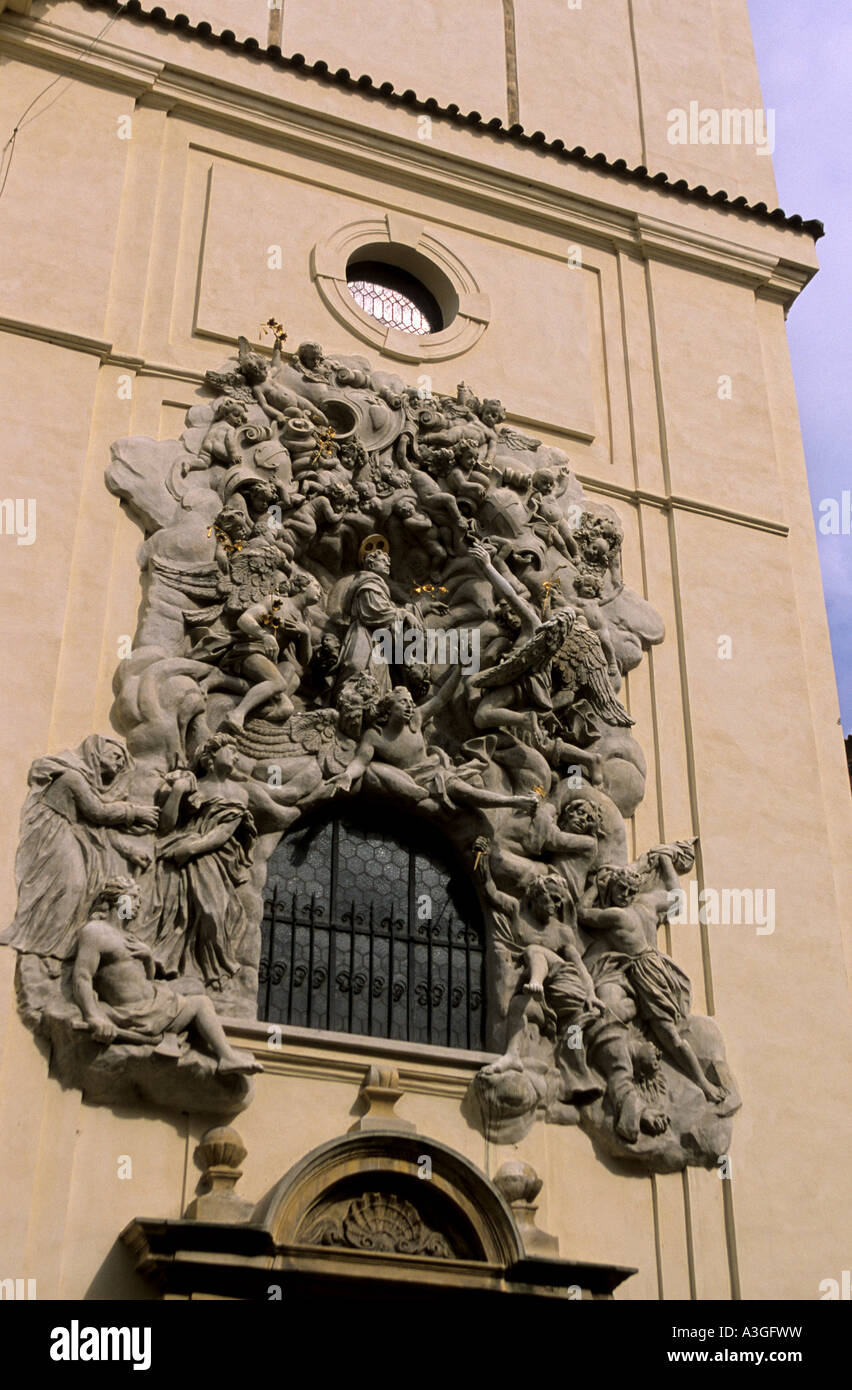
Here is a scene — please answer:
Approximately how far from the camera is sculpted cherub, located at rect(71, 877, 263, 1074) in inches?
326

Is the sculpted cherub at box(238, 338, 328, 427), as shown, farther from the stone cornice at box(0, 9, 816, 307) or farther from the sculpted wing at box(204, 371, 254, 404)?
the stone cornice at box(0, 9, 816, 307)

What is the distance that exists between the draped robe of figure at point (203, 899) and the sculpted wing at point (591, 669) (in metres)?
2.50

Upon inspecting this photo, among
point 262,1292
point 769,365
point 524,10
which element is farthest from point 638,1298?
point 524,10

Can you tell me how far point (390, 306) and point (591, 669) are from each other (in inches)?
139

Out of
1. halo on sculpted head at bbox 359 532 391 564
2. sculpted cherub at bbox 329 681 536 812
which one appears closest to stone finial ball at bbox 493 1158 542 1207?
sculpted cherub at bbox 329 681 536 812

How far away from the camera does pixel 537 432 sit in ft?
39.7

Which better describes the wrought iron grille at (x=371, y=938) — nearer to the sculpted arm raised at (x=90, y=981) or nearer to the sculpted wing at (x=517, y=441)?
the sculpted arm raised at (x=90, y=981)

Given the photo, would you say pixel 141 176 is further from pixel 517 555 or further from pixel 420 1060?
pixel 420 1060

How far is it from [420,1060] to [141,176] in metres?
6.43

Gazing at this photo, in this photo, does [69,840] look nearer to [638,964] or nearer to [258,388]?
[638,964]

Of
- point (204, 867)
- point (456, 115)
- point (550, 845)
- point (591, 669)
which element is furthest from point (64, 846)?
point (456, 115)

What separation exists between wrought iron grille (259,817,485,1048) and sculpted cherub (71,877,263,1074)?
2.53ft
